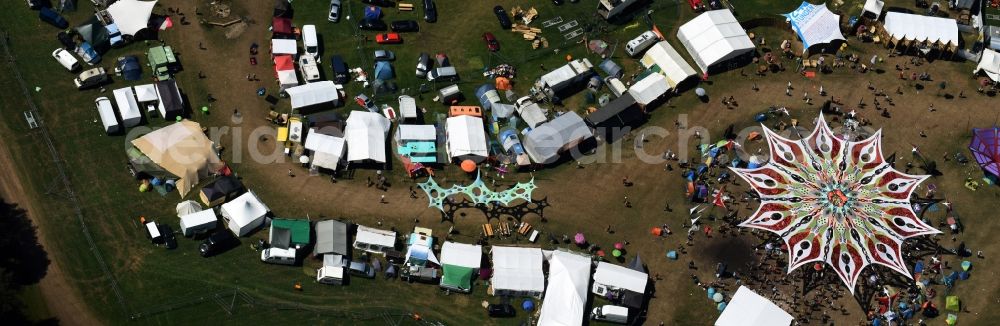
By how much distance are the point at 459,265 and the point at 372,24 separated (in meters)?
27.7

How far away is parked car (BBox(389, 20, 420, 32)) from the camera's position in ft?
299

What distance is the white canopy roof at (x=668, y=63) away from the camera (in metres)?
89.1

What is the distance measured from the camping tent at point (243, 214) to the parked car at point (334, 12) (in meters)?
21.8

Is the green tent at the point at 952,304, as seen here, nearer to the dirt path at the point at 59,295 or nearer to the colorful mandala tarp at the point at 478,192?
the colorful mandala tarp at the point at 478,192

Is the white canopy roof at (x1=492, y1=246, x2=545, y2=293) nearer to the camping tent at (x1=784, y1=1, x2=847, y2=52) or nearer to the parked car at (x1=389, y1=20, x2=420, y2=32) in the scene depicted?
the parked car at (x1=389, y1=20, x2=420, y2=32)

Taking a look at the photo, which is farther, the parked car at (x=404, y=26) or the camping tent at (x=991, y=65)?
the camping tent at (x=991, y=65)

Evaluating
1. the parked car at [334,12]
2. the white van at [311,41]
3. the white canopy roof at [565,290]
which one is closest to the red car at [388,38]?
the parked car at [334,12]

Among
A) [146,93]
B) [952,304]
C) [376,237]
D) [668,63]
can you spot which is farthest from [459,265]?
[952,304]

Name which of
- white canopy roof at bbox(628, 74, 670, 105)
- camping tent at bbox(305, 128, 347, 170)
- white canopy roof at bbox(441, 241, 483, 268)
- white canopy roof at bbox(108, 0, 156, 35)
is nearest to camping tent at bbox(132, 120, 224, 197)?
camping tent at bbox(305, 128, 347, 170)

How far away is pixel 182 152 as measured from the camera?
79.4m

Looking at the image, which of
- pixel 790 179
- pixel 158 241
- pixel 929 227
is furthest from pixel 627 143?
pixel 158 241

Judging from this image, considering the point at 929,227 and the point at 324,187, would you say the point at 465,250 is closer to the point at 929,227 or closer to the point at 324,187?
the point at 324,187

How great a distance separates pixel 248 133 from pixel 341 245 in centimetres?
1516

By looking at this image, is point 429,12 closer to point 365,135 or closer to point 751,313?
point 365,135
